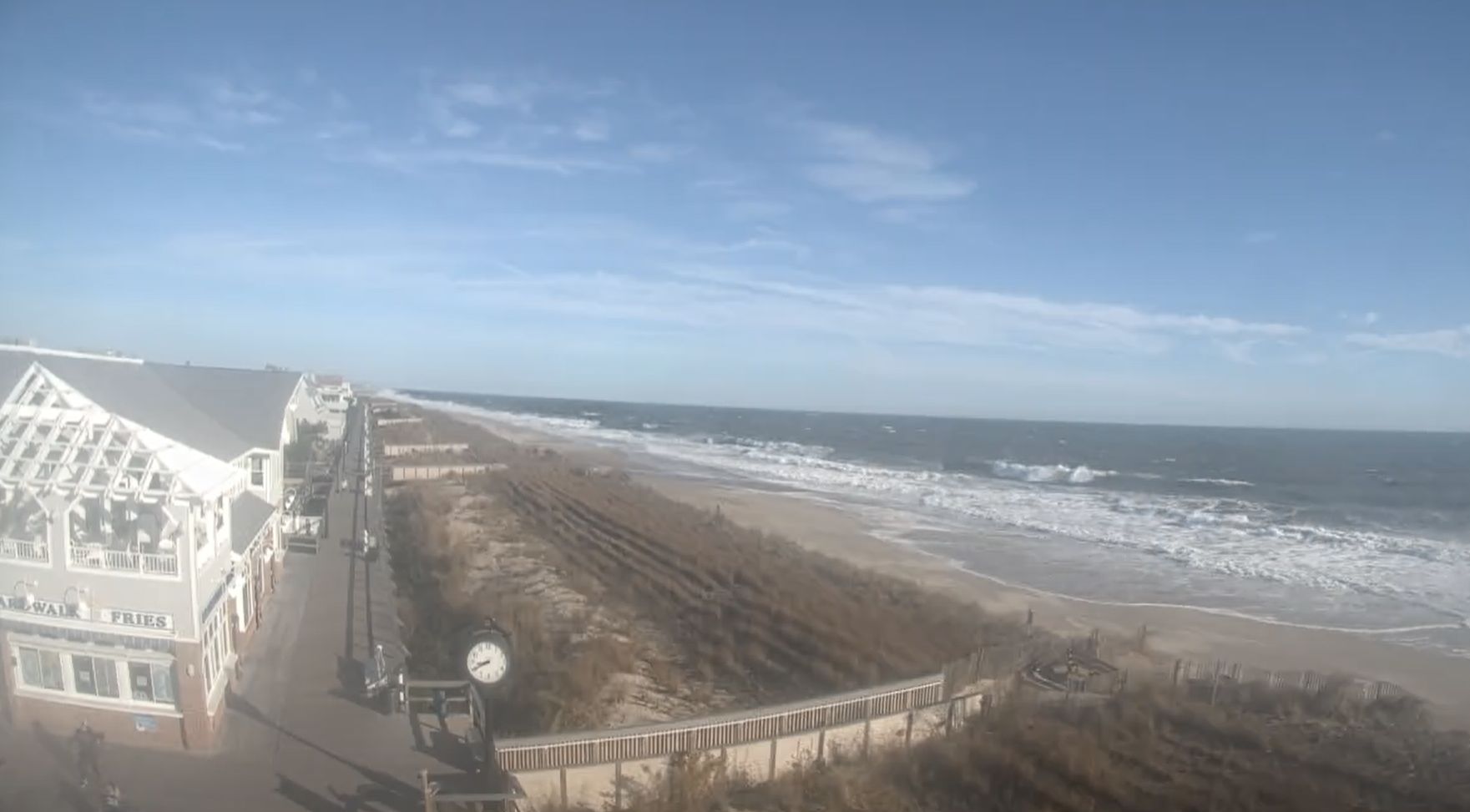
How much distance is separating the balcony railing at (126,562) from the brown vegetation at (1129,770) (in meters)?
5.70

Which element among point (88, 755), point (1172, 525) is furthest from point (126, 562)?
point (1172, 525)

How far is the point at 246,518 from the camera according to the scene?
13.7 m

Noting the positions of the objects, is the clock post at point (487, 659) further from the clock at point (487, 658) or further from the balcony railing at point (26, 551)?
the balcony railing at point (26, 551)

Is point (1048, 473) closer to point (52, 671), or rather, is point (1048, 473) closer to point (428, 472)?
point (428, 472)

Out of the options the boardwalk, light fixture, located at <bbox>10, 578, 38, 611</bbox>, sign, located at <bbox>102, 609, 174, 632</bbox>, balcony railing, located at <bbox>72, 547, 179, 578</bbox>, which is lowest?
the boardwalk

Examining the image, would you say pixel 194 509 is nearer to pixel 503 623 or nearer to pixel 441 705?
pixel 441 705

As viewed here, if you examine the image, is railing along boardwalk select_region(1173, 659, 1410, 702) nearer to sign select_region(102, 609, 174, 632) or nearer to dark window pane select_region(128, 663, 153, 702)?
sign select_region(102, 609, 174, 632)

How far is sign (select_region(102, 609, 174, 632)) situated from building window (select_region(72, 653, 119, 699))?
0.47m

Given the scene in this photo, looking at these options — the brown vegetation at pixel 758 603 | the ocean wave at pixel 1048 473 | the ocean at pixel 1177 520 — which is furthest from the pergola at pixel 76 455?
the ocean wave at pixel 1048 473

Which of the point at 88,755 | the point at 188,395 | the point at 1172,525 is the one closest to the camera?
the point at 88,755

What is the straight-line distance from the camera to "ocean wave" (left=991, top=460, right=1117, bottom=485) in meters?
60.3

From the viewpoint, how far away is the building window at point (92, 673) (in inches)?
363

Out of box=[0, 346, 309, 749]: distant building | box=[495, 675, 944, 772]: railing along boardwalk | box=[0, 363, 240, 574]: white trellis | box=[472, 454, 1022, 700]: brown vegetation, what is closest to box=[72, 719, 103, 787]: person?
box=[0, 346, 309, 749]: distant building

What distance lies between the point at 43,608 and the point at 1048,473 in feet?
207
